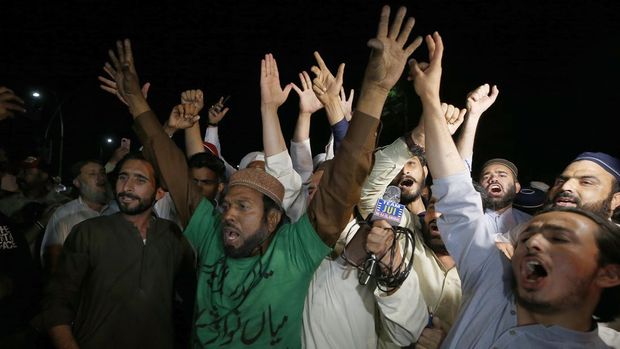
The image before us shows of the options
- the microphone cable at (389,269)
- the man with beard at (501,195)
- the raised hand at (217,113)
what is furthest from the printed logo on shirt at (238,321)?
the raised hand at (217,113)

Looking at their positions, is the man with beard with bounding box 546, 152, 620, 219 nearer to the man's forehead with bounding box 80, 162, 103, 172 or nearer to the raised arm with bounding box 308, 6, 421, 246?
the raised arm with bounding box 308, 6, 421, 246

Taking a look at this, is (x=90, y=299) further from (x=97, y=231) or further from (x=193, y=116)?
(x=193, y=116)

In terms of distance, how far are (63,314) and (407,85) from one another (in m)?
18.6

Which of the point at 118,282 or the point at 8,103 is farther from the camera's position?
the point at 8,103

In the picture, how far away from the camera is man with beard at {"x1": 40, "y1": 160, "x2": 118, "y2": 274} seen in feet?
16.1

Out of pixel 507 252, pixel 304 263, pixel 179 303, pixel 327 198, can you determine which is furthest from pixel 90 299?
pixel 507 252

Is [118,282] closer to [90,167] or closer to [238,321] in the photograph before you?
[238,321]

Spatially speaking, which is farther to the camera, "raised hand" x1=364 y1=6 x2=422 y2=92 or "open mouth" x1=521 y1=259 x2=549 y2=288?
"raised hand" x1=364 y1=6 x2=422 y2=92

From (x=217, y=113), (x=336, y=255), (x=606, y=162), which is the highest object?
(x=217, y=113)

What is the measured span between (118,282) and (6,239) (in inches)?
29.9

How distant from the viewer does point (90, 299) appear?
3.40 metres

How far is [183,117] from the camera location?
4375 mm

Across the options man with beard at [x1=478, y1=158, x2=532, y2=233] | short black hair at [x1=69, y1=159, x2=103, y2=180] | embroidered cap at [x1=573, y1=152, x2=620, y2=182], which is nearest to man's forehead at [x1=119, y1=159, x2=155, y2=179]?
short black hair at [x1=69, y1=159, x2=103, y2=180]

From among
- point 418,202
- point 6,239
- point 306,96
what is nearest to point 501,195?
point 418,202
